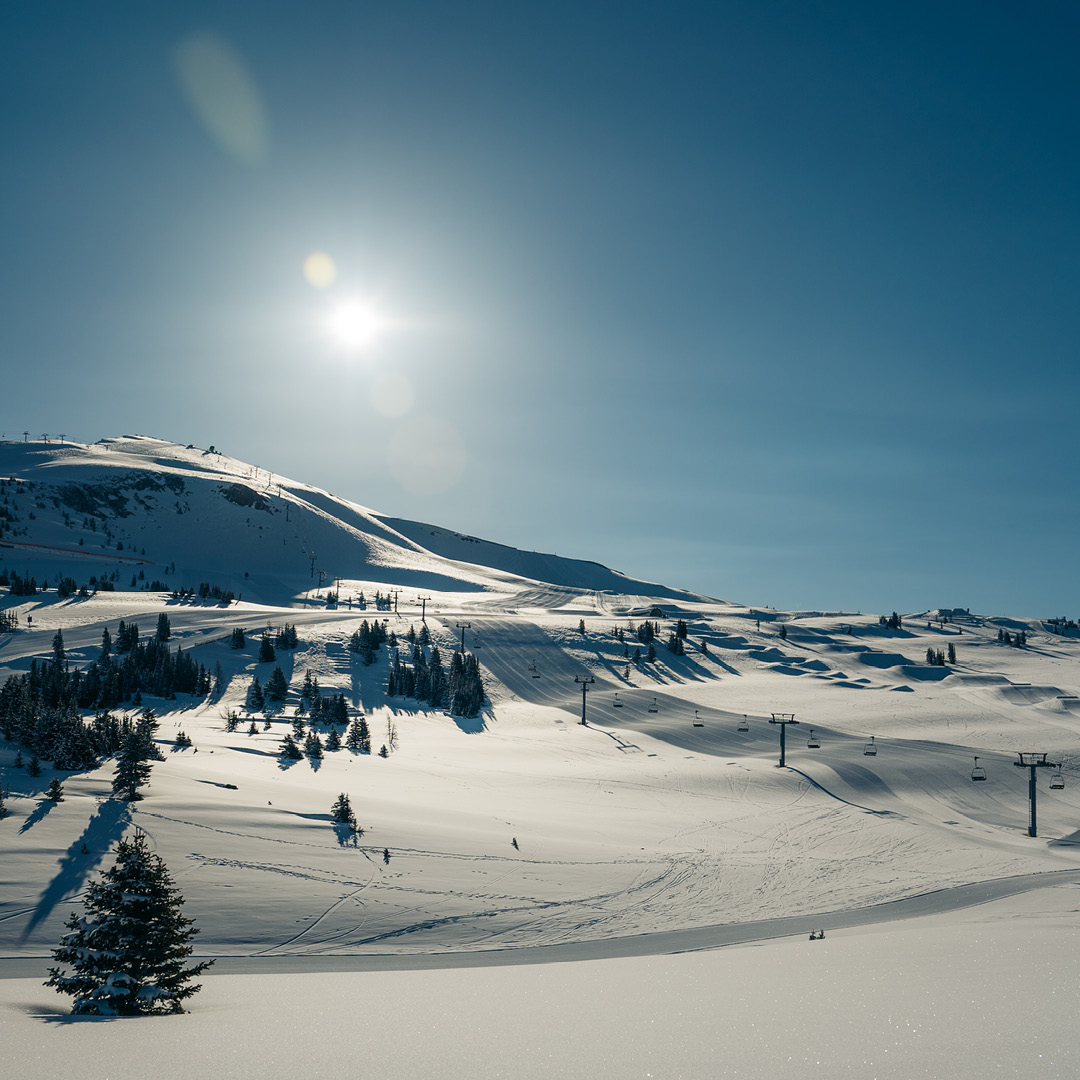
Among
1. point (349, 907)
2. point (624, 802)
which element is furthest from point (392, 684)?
point (349, 907)

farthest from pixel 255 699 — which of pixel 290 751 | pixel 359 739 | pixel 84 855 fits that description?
pixel 84 855

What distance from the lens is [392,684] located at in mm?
96062

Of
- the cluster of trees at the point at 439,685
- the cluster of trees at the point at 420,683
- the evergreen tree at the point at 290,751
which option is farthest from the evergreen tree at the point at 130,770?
Result: the cluster of trees at the point at 420,683

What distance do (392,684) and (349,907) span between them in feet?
220

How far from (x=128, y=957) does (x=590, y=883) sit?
79.1 ft

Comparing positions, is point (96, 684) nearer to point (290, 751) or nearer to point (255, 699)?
point (255, 699)

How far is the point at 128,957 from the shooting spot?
15.9m

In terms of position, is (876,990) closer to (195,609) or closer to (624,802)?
(624,802)

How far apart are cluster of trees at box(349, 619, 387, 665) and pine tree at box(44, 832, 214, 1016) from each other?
9197 cm

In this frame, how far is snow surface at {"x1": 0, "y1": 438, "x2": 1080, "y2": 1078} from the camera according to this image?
35.8 ft

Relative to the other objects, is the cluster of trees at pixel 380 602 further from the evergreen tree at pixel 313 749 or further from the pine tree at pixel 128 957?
the pine tree at pixel 128 957

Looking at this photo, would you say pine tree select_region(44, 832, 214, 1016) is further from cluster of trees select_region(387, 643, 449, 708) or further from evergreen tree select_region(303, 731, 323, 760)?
cluster of trees select_region(387, 643, 449, 708)

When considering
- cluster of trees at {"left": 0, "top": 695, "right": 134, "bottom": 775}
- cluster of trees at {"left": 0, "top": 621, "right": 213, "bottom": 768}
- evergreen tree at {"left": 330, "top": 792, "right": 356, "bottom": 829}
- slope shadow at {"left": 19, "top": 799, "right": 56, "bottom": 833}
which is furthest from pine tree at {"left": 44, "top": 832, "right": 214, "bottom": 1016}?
cluster of trees at {"left": 0, "top": 621, "right": 213, "bottom": 768}

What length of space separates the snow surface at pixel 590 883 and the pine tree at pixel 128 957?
0.88 metres
